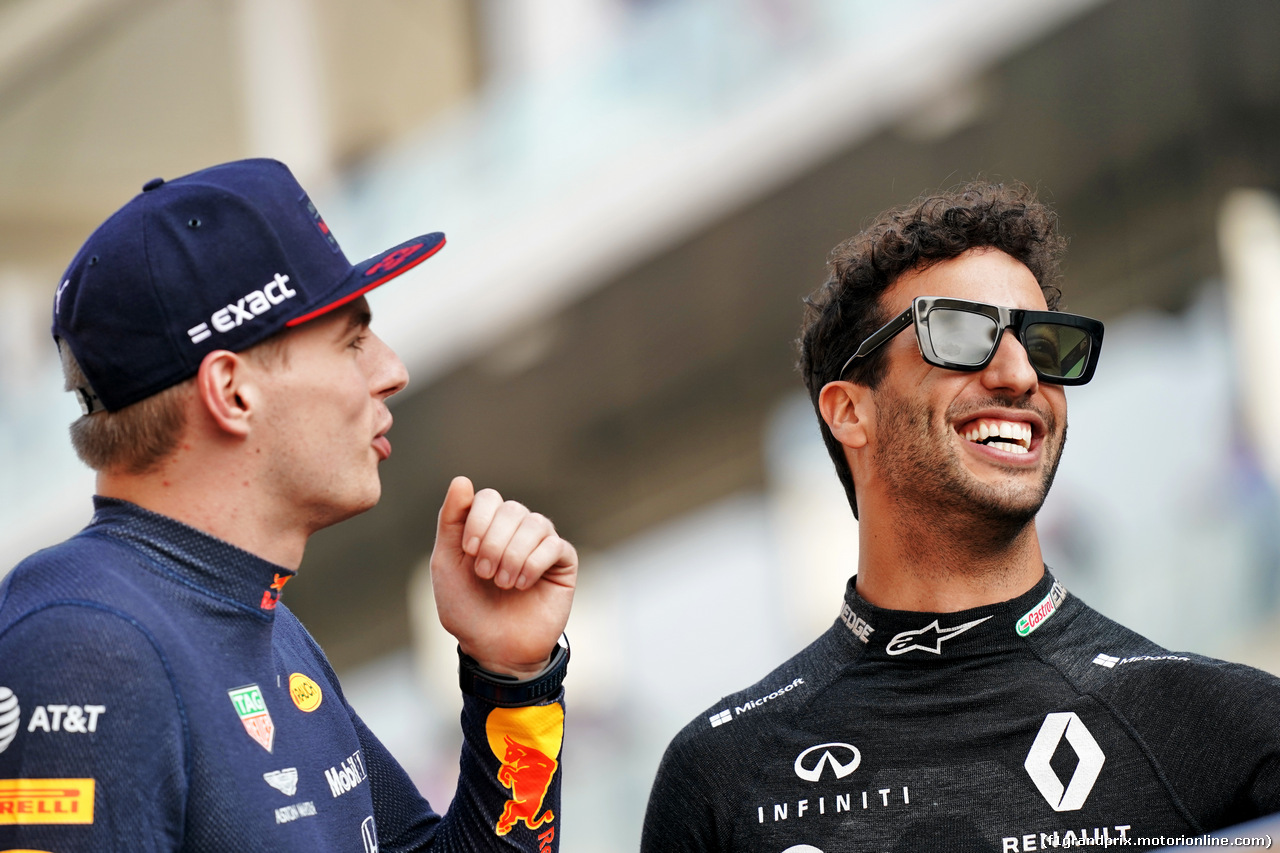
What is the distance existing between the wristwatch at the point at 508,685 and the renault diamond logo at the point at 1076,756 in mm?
784

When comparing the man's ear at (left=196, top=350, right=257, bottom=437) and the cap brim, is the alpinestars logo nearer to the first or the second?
the cap brim

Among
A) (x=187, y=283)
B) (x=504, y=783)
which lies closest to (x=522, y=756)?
(x=504, y=783)

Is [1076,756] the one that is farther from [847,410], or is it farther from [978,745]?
[847,410]

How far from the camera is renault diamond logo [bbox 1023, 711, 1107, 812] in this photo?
218cm

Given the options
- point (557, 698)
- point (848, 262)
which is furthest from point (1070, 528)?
point (557, 698)

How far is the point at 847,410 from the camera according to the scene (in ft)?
8.87

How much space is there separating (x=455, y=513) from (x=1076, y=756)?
107 centimetres

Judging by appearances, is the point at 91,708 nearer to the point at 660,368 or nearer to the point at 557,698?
the point at 557,698

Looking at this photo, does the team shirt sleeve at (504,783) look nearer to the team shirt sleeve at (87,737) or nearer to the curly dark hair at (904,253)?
the team shirt sleeve at (87,737)

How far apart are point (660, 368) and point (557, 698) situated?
9.94m

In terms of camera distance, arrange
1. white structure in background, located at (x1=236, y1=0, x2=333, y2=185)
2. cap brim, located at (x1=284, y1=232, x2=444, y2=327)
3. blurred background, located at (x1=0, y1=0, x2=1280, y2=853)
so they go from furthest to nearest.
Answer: white structure in background, located at (x1=236, y1=0, x2=333, y2=185), blurred background, located at (x1=0, y1=0, x2=1280, y2=853), cap brim, located at (x1=284, y1=232, x2=444, y2=327)

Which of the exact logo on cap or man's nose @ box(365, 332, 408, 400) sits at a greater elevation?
the exact logo on cap

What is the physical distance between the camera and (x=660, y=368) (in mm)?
12086

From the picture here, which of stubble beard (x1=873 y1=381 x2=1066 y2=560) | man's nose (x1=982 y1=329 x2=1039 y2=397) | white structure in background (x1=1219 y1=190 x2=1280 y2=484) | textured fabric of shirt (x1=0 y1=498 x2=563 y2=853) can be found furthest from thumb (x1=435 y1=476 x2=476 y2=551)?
white structure in background (x1=1219 y1=190 x2=1280 y2=484)
